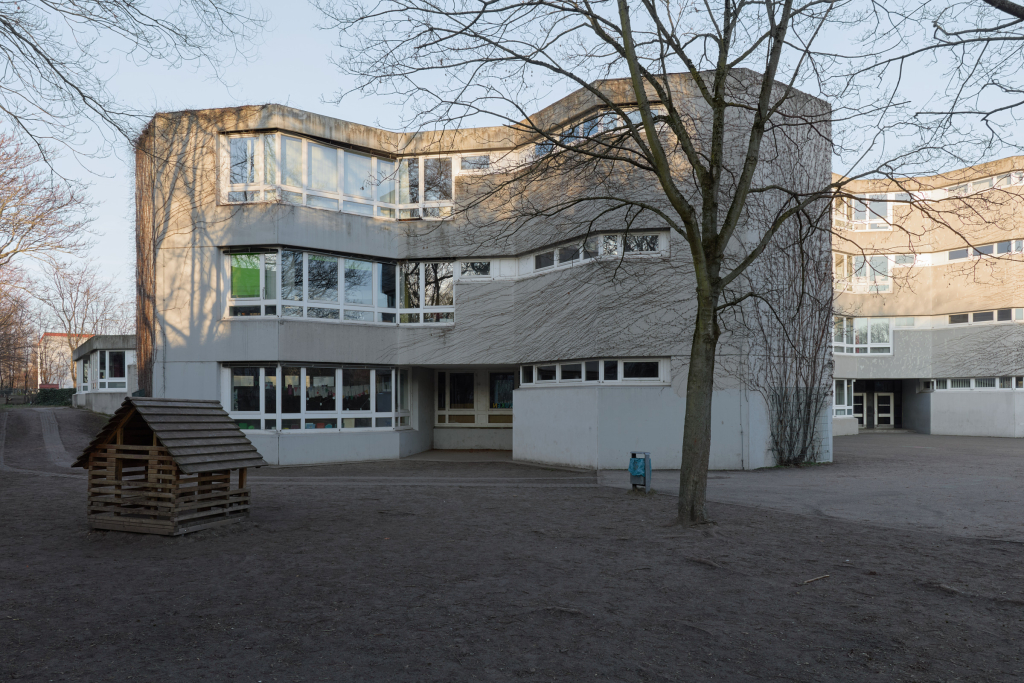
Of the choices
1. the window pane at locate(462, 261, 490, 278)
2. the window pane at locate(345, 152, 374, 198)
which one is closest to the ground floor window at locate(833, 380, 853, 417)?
the window pane at locate(462, 261, 490, 278)

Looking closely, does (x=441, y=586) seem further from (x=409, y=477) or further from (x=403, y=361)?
(x=403, y=361)

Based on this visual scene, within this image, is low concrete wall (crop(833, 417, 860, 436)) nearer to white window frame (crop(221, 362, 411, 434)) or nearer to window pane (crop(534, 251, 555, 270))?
window pane (crop(534, 251, 555, 270))

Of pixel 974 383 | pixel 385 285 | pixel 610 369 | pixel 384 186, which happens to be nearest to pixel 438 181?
pixel 384 186

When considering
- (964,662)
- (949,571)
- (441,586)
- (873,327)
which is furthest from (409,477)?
(873,327)

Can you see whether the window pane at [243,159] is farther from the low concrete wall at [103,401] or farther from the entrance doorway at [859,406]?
the entrance doorway at [859,406]

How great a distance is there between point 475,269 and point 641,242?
15.3 feet

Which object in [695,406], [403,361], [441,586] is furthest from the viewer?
[403,361]

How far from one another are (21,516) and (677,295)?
489 inches

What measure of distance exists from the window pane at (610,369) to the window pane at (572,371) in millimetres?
661

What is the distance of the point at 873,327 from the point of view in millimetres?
31422

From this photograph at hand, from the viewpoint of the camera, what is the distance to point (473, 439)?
74.4 ft

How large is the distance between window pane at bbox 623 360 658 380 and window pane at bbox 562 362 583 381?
1.09m

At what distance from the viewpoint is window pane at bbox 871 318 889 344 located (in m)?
31.3

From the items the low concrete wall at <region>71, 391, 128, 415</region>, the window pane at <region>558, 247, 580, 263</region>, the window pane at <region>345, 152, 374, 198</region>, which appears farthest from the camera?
the low concrete wall at <region>71, 391, 128, 415</region>
